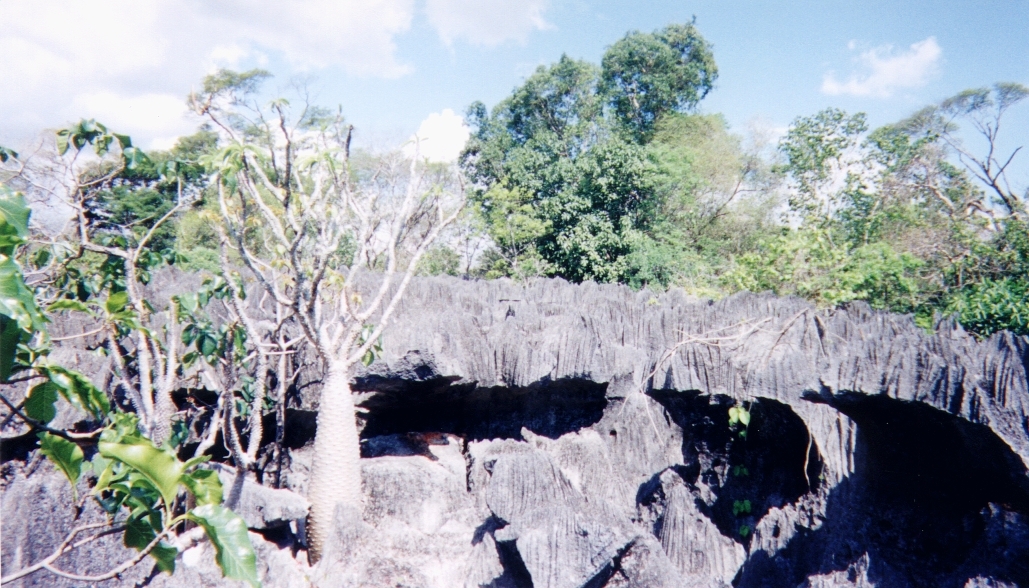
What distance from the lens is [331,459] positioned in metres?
3.49

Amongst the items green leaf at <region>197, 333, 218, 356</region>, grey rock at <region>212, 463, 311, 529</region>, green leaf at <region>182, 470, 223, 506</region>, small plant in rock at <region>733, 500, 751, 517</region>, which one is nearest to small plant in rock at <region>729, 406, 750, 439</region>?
small plant in rock at <region>733, 500, 751, 517</region>

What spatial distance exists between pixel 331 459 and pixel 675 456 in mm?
2572

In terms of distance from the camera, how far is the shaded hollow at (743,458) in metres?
3.96

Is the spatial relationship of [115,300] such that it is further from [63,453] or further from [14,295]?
[14,295]

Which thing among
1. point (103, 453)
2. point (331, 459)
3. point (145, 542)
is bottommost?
point (331, 459)

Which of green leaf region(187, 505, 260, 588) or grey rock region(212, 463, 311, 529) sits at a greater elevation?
green leaf region(187, 505, 260, 588)

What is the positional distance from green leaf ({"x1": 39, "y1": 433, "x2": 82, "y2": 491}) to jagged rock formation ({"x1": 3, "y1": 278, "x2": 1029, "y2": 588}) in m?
2.08

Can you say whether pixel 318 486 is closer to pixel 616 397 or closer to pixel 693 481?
pixel 616 397

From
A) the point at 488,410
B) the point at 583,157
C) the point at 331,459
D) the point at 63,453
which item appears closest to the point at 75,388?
the point at 63,453

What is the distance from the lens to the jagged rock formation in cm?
295

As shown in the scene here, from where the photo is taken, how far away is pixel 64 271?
3.19m

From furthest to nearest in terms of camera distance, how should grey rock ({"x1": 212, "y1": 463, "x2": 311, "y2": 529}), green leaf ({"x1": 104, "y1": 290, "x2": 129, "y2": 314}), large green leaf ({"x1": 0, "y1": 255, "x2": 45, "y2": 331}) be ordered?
1. grey rock ({"x1": 212, "y1": 463, "x2": 311, "y2": 529})
2. green leaf ({"x1": 104, "y1": 290, "x2": 129, "y2": 314})
3. large green leaf ({"x1": 0, "y1": 255, "x2": 45, "y2": 331})

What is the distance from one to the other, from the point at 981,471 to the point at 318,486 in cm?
380

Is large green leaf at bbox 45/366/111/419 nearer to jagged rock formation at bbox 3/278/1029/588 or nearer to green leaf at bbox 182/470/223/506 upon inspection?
green leaf at bbox 182/470/223/506
